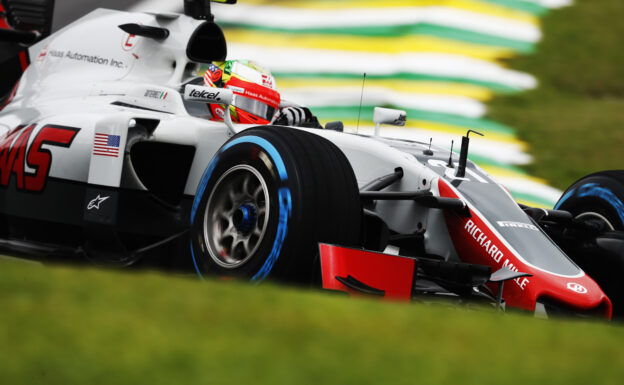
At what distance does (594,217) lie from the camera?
→ 6223mm

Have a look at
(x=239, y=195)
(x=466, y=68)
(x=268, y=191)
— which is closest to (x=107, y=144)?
(x=239, y=195)

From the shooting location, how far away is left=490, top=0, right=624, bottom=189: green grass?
11320 mm

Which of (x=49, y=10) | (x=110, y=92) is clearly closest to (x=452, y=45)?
(x=49, y=10)

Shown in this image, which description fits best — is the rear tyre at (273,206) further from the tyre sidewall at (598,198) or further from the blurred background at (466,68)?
the blurred background at (466,68)

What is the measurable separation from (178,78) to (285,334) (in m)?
4.17

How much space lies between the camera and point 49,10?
791 cm

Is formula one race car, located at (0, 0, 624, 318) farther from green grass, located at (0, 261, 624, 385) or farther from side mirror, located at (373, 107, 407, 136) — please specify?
green grass, located at (0, 261, 624, 385)

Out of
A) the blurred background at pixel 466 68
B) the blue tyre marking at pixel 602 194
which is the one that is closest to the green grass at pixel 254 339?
the blue tyre marking at pixel 602 194

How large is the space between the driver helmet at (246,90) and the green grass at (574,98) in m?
5.07

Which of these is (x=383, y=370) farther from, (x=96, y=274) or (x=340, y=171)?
(x=340, y=171)

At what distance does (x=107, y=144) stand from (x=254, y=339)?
3168mm

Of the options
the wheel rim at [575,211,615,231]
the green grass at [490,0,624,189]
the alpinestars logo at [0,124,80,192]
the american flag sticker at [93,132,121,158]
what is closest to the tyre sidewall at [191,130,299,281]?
the american flag sticker at [93,132,121,158]

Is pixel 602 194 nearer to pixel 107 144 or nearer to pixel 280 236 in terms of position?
pixel 280 236

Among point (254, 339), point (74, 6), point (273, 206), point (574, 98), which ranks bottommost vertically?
point (574, 98)
